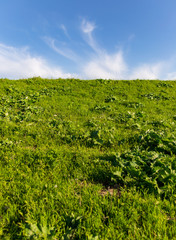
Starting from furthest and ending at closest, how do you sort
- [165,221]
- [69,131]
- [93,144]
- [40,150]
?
[69,131]
[93,144]
[40,150]
[165,221]

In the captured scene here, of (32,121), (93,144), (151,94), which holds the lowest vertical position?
(93,144)

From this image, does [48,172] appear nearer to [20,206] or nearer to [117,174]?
[20,206]

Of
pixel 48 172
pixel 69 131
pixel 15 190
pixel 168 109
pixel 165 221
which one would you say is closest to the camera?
pixel 165 221

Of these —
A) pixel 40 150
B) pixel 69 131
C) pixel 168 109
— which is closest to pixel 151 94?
pixel 168 109

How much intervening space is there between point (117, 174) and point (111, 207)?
875 millimetres

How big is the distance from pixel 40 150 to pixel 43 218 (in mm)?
2719

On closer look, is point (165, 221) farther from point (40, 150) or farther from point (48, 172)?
point (40, 150)

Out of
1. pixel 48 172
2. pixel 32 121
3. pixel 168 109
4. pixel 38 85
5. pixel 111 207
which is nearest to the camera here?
pixel 111 207

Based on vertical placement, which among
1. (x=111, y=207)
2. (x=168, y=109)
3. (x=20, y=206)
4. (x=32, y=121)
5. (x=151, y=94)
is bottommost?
(x=20, y=206)

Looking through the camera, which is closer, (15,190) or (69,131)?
(15,190)

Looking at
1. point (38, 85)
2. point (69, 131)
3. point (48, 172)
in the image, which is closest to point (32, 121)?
point (69, 131)

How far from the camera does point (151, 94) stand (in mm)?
15703

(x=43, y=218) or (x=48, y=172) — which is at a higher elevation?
(x=48, y=172)

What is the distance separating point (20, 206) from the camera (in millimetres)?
3057
